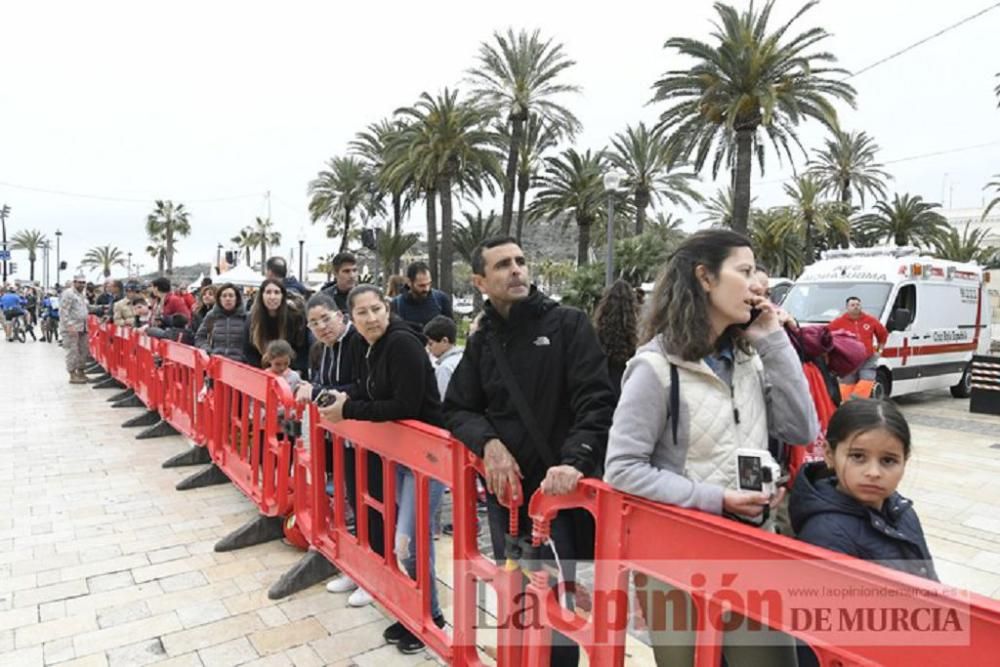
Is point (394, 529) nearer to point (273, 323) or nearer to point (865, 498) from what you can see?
point (865, 498)

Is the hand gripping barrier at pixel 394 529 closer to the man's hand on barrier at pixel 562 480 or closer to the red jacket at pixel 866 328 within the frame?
the man's hand on barrier at pixel 562 480

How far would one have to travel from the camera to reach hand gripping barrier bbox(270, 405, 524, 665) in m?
2.42

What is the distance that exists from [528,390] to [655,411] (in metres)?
0.61

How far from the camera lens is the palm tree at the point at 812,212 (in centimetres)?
3038

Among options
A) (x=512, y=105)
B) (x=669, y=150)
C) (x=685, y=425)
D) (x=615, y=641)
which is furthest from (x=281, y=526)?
(x=512, y=105)

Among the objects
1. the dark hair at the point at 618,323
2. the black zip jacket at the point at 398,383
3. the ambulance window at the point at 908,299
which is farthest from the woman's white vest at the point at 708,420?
the ambulance window at the point at 908,299

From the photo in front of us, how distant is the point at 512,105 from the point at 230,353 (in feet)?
60.9

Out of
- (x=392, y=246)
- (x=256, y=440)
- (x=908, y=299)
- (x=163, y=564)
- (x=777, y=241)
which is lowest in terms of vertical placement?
(x=163, y=564)

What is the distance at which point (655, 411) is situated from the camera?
1.73 metres

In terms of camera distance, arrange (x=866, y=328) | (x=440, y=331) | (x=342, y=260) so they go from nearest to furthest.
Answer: (x=440, y=331), (x=342, y=260), (x=866, y=328)

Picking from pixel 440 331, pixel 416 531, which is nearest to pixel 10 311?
pixel 440 331

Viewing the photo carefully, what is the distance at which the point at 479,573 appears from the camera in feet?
7.88

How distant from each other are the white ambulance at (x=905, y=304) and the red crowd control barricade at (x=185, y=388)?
27.1 ft

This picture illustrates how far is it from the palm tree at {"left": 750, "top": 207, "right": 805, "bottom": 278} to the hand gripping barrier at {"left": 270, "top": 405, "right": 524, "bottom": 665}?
107 feet
